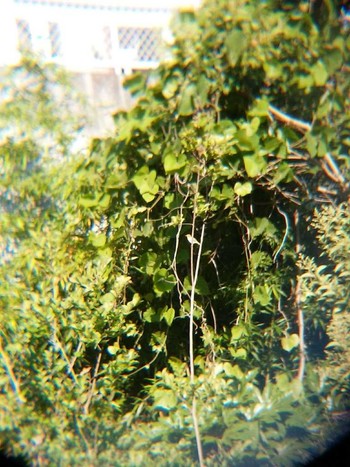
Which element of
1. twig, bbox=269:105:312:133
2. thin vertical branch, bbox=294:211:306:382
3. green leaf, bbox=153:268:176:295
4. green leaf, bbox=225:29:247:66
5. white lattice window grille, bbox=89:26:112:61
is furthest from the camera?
white lattice window grille, bbox=89:26:112:61

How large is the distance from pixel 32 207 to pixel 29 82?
0.77 meters

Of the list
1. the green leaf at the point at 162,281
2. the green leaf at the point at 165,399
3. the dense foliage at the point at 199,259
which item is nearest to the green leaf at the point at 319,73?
the dense foliage at the point at 199,259

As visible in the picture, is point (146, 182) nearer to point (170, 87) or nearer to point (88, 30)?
point (170, 87)

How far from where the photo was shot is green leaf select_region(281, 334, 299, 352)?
2512 millimetres

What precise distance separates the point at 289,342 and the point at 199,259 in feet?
2.37

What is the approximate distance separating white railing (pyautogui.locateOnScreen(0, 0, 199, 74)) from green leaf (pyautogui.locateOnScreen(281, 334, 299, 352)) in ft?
7.13

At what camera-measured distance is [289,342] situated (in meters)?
2.53

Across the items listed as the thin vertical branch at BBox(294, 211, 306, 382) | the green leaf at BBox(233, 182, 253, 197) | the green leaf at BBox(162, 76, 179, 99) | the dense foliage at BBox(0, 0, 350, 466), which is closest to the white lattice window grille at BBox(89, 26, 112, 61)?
the dense foliage at BBox(0, 0, 350, 466)

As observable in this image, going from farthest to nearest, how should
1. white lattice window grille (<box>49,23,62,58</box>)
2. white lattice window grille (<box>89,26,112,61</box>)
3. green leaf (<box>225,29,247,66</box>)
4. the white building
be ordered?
white lattice window grille (<box>89,26,112,61</box>), white lattice window grille (<box>49,23,62,58</box>), the white building, green leaf (<box>225,29,247,66</box>)

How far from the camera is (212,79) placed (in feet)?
7.20

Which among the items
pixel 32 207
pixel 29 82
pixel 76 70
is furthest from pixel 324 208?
pixel 76 70

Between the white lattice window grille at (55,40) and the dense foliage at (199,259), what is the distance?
1.23 metres

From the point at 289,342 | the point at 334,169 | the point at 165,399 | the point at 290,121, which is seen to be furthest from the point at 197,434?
the point at 290,121

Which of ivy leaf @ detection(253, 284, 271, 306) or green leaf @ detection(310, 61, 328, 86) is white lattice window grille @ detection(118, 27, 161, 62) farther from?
ivy leaf @ detection(253, 284, 271, 306)
